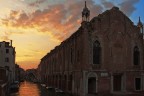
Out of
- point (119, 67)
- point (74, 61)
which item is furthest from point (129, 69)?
point (74, 61)

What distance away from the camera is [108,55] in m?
47.9

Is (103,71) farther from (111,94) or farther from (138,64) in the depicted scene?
(138,64)

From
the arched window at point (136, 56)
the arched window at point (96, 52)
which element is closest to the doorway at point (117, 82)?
the arched window at point (136, 56)

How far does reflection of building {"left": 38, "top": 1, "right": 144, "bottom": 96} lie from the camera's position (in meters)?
46.4

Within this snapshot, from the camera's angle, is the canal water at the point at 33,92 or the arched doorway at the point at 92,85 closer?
the arched doorway at the point at 92,85

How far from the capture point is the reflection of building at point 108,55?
152 feet

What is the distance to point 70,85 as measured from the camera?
55625mm

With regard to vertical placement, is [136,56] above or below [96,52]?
below

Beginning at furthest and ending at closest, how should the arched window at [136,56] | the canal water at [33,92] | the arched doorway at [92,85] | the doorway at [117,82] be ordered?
the canal water at [33,92] < the arched window at [136,56] < the doorway at [117,82] < the arched doorway at [92,85]

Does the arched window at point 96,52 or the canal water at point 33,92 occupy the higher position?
the arched window at point 96,52

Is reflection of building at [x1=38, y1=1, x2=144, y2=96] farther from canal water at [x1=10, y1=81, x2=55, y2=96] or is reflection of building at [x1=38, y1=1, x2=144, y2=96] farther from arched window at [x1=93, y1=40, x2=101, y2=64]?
canal water at [x1=10, y1=81, x2=55, y2=96]

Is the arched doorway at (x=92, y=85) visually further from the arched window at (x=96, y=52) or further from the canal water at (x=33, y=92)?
the canal water at (x=33, y=92)

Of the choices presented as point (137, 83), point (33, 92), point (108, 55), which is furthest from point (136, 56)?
point (33, 92)

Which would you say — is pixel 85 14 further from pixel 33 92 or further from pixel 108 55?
pixel 33 92
